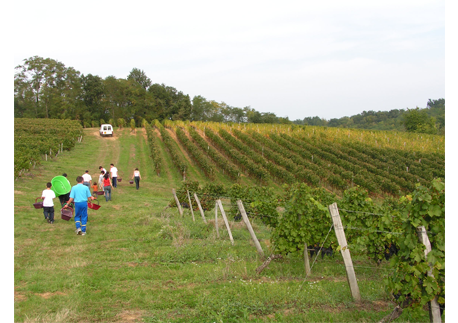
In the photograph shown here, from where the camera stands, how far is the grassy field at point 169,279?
4.20 m

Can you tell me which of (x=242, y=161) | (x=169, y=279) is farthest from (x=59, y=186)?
(x=242, y=161)

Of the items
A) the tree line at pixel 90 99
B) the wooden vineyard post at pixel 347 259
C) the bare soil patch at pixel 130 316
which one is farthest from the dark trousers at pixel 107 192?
the tree line at pixel 90 99

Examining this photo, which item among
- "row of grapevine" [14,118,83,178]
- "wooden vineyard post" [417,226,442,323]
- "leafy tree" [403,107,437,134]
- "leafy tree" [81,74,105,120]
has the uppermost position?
"leafy tree" [81,74,105,120]

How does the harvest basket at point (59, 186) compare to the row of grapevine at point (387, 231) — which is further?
the harvest basket at point (59, 186)

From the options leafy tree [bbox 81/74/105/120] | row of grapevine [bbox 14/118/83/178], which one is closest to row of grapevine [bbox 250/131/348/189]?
row of grapevine [bbox 14/118/83/178]

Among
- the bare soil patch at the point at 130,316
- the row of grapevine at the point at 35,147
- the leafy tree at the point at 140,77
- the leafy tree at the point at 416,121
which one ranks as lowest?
the bare soil patch at the point at 130,316

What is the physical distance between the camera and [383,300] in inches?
181

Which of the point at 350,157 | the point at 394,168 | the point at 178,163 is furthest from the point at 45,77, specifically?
the point at 394,168

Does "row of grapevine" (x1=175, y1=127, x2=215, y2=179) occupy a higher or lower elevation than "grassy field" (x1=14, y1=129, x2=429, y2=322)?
higher

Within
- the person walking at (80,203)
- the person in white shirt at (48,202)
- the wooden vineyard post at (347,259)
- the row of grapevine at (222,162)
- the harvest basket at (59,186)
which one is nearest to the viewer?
the wooden vineyard post at (347,259)

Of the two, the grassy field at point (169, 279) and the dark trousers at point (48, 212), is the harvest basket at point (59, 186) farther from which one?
the dark trousers at point (48, 212)

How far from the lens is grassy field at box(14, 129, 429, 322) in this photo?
420 cm

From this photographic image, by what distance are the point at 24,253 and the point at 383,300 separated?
22.8 feet

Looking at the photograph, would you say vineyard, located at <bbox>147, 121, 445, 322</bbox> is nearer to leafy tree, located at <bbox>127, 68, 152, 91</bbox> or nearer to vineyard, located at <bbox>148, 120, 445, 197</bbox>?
vineyard, located at <bbox>148, 120, 445, 197</bbox>
